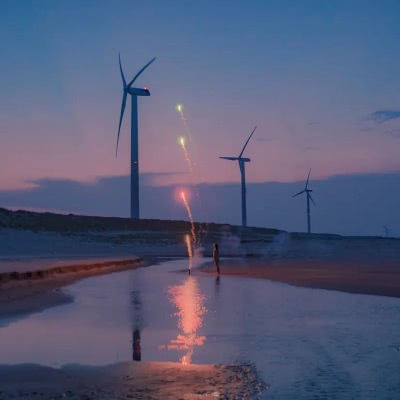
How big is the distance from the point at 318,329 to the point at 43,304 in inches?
392

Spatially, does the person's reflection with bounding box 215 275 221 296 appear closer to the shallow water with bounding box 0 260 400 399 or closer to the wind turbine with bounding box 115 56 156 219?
the shallow water with bounding box 0 260 400 399

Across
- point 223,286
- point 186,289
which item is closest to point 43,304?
point 186,289

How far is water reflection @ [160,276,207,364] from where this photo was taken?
1346 cm

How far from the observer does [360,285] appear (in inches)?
1186

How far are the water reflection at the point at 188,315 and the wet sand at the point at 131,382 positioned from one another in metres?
0.97

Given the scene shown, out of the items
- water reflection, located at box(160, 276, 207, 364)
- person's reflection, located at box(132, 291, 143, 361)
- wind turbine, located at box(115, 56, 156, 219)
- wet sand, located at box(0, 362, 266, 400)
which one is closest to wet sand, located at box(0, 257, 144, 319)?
person's reflection, located at box(132, 291, 143, 361)

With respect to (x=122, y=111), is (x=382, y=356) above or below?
below

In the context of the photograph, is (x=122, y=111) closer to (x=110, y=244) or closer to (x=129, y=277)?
(x=110, y=244)

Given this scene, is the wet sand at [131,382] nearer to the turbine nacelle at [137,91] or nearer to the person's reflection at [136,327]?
the person's reflection at [136,327]

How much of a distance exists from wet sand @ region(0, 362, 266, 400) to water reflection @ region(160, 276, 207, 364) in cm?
97

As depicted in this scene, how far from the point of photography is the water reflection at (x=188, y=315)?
13.5m

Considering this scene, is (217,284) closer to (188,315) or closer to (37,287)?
(37,287)

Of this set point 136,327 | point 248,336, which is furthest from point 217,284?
point 248,336

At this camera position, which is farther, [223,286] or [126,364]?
[223,286]
